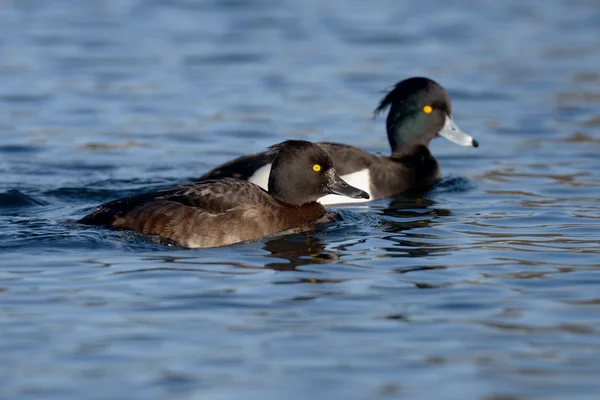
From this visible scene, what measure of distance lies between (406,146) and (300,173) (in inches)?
124

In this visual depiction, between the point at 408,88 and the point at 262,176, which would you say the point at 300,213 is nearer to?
the point at 262,176

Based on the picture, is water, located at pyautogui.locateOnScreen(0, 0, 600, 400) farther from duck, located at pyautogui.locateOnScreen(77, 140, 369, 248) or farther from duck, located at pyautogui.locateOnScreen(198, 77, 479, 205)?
duck, located at pyautogui.locateOnScreen(198, 77, 479, 205)

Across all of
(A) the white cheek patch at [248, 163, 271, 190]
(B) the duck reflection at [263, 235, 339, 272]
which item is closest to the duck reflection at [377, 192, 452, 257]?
(B) the duck reflection at [263, 235, 339, 272]

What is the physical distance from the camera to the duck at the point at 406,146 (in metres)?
10.3

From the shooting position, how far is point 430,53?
17219 mm

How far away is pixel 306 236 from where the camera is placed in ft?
26.9

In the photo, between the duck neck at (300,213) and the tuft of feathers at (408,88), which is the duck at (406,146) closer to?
the tuft of feathers at (408,88)

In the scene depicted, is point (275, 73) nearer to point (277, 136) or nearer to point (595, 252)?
point (277, 136)

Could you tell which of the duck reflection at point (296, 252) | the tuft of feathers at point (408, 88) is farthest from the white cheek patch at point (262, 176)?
the duck reflection at point (296, 252)

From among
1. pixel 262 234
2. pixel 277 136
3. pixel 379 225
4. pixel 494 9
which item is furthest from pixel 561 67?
pixel 262 234

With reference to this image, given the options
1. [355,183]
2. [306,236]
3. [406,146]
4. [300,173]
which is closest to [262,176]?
[355,183]

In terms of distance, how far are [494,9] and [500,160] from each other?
A: 28.8 ft

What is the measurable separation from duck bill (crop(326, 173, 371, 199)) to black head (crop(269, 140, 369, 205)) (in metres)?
0.01

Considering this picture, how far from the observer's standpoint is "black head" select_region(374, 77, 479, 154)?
11.2 metres
